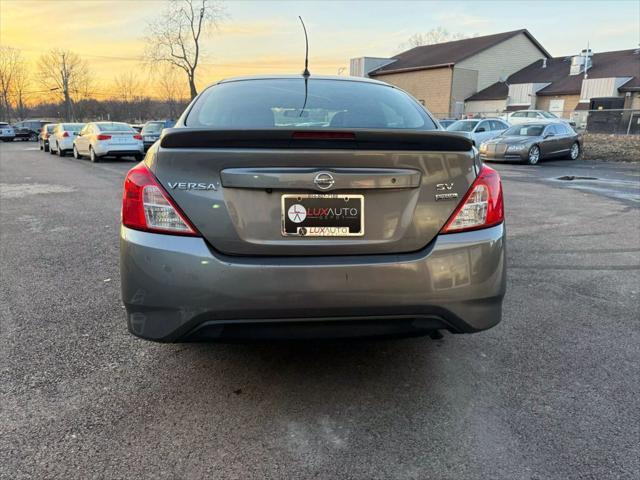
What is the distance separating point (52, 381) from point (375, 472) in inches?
74.3

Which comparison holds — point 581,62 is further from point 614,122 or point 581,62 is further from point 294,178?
point 294,178

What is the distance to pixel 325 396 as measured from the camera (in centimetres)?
267

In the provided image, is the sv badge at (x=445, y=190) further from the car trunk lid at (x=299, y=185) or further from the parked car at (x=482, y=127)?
the parked car at (x=482, y=127)

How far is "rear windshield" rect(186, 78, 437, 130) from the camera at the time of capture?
300 centimetres

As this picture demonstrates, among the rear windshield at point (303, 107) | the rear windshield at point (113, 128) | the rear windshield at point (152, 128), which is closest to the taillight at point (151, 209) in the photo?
the rear windshield at point (303, 107)

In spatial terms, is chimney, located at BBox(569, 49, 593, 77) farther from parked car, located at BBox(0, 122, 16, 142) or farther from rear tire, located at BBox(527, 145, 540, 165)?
parked car, located at BBox(0, 122, 16, 142)

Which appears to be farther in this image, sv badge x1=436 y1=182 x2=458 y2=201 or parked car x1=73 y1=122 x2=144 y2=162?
parked car x1=73 y1=122 x2=144 y2=162

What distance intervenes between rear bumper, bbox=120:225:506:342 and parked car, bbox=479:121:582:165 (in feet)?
50.0

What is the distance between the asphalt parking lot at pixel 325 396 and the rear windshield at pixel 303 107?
4.70 feet

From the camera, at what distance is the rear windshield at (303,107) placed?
9.84 feet

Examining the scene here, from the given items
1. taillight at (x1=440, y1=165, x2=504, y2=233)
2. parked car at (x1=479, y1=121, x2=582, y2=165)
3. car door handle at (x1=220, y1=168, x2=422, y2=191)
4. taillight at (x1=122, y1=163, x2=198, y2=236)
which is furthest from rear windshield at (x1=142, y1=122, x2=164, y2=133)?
taillight at (x1=440, y1=165, x2=504, y2=233)

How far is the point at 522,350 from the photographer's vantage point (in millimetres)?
3232

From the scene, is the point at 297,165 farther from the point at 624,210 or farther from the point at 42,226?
the point at 624,210

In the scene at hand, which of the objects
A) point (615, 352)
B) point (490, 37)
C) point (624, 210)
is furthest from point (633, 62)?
point (615, 352)
